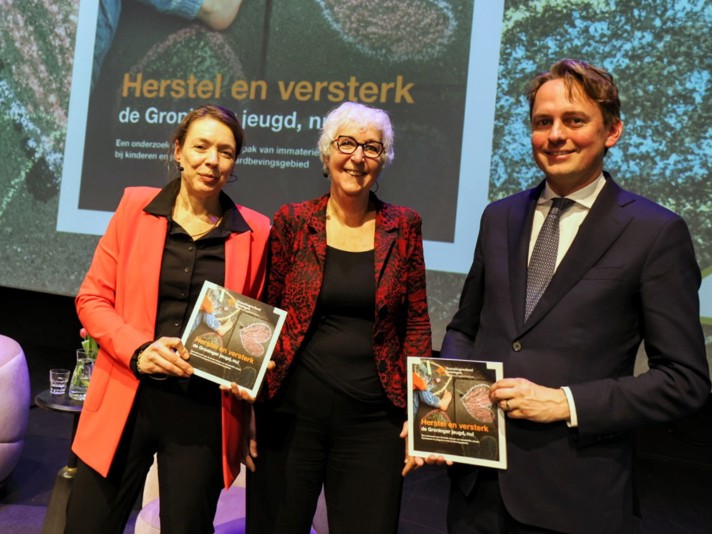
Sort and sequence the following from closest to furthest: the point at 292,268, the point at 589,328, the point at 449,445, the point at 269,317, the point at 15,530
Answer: the point at 589,328, the point at 449,445, the point at 269,317, the point at 292,268, the point at 15,530

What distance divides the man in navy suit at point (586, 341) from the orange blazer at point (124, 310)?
2.33ft

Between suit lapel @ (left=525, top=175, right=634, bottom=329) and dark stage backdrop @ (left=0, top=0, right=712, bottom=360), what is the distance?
1835 millimetres

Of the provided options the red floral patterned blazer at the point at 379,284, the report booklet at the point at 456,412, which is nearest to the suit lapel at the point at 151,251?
the red floral patterned blazer at the point at 379,284

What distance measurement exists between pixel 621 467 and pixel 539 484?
0.17m

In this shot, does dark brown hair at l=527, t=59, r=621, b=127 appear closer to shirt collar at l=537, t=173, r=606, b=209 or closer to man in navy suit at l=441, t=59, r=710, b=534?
man in navy suit at l=441, t=59, r=710, b=534

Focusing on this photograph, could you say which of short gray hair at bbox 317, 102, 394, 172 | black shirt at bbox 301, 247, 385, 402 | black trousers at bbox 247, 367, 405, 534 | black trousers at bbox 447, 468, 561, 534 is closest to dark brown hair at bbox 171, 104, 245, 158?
short gray hair at bbox 317, 102, 394, 172

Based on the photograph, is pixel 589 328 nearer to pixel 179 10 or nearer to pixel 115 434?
pixel 115 434

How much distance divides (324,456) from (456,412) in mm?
525

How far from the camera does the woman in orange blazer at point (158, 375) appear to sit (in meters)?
1.65

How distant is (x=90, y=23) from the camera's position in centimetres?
408

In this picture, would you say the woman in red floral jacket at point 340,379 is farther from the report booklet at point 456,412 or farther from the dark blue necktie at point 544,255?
the dark blue necktie at point 544,255


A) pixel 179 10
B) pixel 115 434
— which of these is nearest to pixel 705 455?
pixel 115 434

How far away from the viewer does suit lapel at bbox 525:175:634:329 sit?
4.34 feet

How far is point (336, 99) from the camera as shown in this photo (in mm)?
3564
